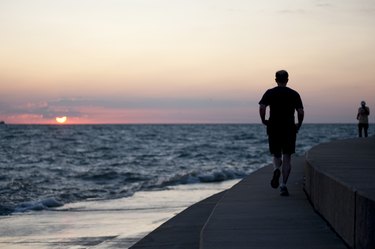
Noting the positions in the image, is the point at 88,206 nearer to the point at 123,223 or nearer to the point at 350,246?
the point at 123,223

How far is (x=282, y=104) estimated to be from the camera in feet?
30.6

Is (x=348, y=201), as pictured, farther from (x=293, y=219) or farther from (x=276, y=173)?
(x=276, y=173)

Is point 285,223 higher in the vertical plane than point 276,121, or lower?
lower

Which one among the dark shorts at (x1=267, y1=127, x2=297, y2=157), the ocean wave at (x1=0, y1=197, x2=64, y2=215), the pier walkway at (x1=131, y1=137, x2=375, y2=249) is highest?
the dark shorts at (x1=267, y1=127, x2=297, y2=157)

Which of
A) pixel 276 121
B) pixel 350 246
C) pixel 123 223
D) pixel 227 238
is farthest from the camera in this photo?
pixel 123 223

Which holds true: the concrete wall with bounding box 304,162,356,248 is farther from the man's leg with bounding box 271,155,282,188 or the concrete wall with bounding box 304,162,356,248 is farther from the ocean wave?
the ocean wave

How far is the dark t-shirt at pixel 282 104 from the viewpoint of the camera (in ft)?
30.6

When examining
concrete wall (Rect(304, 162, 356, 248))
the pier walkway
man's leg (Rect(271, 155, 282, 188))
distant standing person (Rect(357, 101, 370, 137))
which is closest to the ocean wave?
the pier walkway

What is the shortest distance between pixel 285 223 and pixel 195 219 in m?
2.71

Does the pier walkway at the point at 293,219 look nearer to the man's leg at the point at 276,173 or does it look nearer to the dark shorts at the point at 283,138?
the man's leg at the point at 276,173

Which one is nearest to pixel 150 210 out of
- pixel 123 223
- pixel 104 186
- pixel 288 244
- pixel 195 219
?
pixel 123 223

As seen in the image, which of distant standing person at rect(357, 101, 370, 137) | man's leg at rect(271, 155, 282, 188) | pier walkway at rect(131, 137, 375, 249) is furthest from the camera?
distant standing person at rect(357, 101, 370, 137)

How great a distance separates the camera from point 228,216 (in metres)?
8.18

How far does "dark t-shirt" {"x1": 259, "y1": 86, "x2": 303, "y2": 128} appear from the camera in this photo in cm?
934
